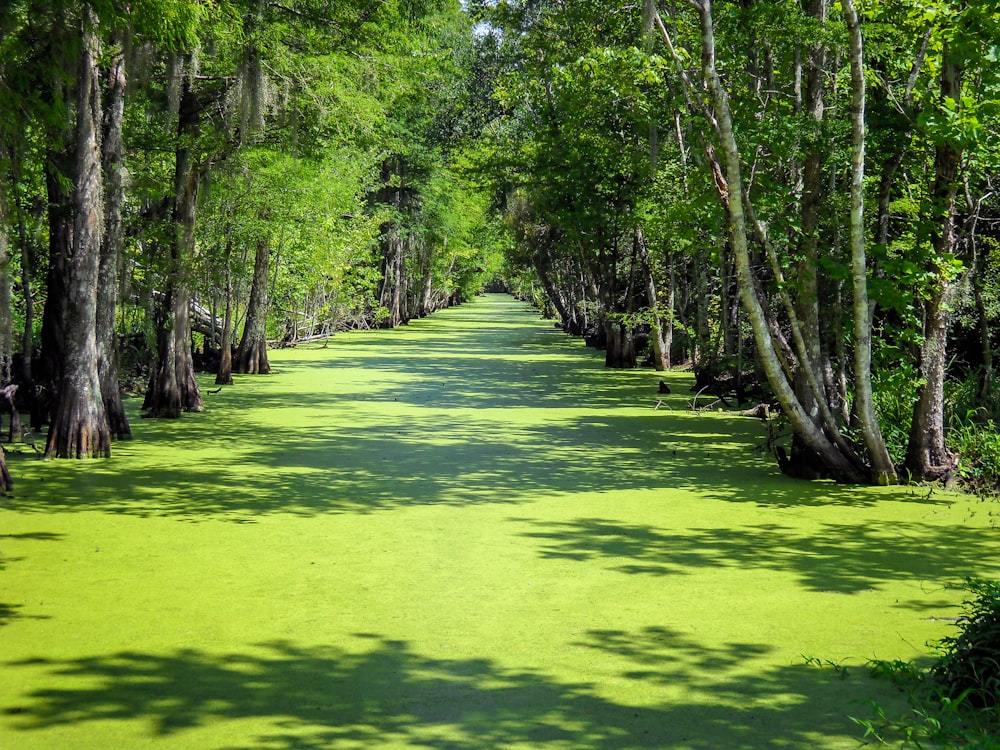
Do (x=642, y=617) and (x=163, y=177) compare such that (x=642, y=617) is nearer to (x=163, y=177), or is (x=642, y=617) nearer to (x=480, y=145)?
(x=163, y=177)

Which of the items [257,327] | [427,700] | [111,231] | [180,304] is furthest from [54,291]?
[427,700]

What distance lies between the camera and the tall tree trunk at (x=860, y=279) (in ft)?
25.2

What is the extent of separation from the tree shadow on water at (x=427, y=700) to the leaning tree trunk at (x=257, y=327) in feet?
47.3

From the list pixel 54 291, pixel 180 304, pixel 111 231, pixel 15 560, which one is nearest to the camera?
pixel 15 560

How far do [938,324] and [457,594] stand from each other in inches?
187

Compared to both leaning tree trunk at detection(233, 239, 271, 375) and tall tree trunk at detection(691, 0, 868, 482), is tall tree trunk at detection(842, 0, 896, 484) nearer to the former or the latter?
tall tree trunk at detection(691, 0, 868, 482)

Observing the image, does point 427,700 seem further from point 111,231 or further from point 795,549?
Result: point 111,231

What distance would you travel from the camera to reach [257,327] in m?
18.7

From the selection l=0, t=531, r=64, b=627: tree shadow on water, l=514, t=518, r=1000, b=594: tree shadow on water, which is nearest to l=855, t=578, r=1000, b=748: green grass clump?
l=514, t=518, r=1000, b=594: tree shadow on water

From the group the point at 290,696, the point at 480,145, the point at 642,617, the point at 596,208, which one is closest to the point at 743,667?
the point at 642,617

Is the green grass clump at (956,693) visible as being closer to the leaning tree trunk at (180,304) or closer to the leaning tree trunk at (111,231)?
the leaning tree trunk at (111,231)

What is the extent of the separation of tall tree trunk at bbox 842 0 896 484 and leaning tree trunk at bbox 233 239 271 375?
12.1m

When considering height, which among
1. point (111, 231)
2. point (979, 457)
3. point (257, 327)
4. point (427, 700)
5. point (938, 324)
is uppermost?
point (111, 231)

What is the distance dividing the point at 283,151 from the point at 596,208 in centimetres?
760
